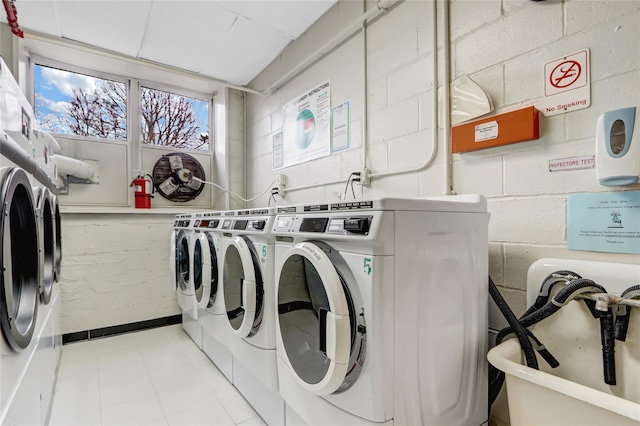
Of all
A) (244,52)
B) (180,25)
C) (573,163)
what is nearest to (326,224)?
(573,163)

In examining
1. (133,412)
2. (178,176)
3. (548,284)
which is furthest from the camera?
(178,176)

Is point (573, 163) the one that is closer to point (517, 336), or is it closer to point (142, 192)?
point (517, 336)

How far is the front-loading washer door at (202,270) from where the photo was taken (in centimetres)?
221

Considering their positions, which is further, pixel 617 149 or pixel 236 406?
pixel 236 406

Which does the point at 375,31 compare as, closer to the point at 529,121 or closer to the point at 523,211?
the point at 529,121

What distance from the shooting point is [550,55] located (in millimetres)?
1312

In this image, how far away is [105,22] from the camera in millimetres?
2590

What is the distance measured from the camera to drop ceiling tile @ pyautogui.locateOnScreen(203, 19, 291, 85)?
2.78 meters

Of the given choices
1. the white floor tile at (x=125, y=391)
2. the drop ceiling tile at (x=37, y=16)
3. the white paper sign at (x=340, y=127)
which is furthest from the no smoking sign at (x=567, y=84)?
the drop ceiling tile at (x=37, y=16)

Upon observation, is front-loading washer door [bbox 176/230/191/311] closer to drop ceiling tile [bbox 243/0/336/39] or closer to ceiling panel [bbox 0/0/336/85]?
ceiling panel [bbox 0/0/336/85]

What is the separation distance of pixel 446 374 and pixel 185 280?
7.71 ft

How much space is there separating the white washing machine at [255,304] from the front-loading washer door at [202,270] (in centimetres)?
29

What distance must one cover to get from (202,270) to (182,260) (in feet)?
2.04

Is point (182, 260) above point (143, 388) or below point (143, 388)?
above
